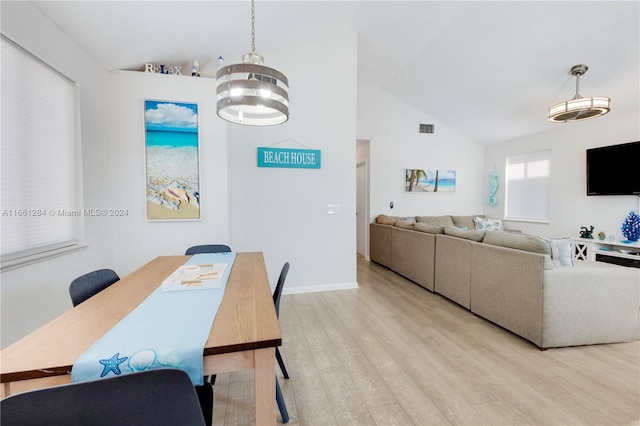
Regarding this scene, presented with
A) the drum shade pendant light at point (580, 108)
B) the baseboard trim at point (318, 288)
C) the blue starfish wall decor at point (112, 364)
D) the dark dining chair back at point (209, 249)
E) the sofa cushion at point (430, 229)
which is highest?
the drum shade pendant light at point (580, 108)

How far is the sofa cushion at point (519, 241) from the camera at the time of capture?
7.48 feet

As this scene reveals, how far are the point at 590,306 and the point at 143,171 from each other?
175 inches

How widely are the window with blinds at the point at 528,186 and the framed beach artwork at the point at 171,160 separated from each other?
5938 mm

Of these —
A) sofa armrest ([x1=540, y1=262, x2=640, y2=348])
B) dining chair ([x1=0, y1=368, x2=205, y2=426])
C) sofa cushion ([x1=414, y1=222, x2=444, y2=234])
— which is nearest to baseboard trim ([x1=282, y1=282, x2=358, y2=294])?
sofa cushion ([x1=414, y1=222, x2=444, y2=234])

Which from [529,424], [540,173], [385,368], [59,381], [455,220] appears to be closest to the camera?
[59,381]

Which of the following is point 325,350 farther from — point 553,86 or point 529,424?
point 553,86

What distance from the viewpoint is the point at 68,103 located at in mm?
2357

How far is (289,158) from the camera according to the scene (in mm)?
3523

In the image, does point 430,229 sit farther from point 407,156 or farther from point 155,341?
point 155,341

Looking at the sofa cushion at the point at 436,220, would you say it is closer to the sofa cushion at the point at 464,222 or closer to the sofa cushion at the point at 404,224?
the sofa cushion at the point at 464,222

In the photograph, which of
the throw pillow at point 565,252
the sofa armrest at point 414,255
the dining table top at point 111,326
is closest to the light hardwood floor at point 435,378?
the throw pillow at point 565,252

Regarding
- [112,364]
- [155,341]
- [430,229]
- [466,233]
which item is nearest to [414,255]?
[430,229]

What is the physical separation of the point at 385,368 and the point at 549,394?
40.1 inches

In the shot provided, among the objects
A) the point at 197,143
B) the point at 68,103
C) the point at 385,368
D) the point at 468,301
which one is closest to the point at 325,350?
the point at 385,368
